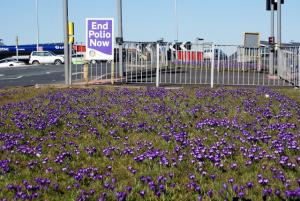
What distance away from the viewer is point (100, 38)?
18.0 m

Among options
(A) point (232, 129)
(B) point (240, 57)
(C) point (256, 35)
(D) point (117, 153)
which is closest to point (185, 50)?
(B) point (240, 57)

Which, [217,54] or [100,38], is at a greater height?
[100,38]

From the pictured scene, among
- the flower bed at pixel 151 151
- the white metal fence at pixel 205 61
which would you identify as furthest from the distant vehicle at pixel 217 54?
the flower bed at pixel 151 151

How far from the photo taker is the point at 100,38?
18047mm

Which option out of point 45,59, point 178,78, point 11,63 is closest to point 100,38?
point 178,78

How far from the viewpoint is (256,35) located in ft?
83.5

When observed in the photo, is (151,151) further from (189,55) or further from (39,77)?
(39,77)

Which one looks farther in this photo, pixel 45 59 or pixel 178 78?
pixel 45 59

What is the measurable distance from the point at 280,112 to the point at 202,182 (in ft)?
16.6

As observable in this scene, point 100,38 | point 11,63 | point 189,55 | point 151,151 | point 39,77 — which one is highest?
point 100,38

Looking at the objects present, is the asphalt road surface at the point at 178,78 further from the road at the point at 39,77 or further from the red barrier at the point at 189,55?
the red barrier at the point at 189,55

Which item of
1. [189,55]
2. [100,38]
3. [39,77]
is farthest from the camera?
[39,77]

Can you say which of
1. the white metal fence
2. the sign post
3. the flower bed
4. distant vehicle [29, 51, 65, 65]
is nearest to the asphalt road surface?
the white metal fence

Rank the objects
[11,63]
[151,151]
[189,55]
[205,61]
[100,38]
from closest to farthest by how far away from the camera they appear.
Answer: [151,151] → [100,38] → [189,55] → [205,61] → [11,63]
